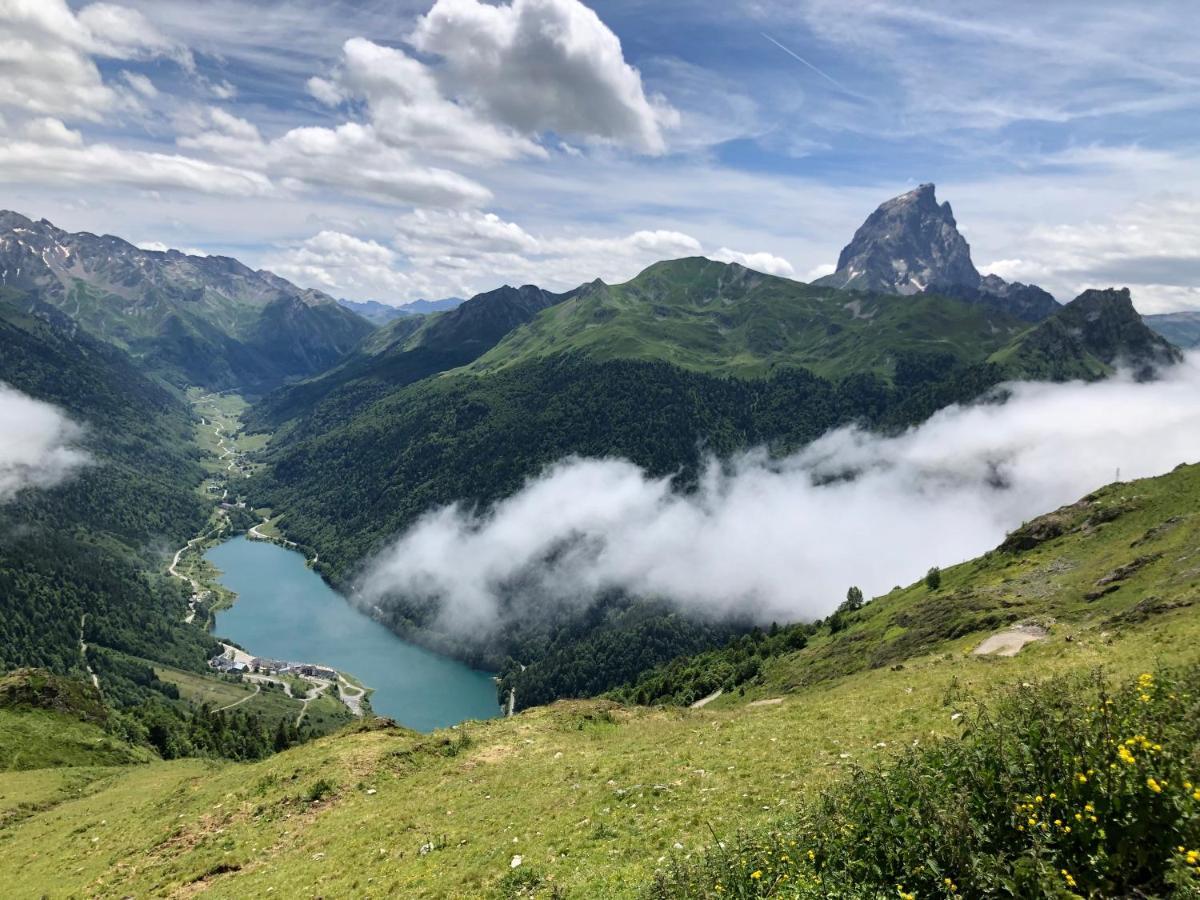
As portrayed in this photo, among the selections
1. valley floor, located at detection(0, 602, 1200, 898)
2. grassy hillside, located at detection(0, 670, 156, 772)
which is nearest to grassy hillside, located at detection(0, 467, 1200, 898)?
valley floor, located at detection(0, 602, 1200, 898)

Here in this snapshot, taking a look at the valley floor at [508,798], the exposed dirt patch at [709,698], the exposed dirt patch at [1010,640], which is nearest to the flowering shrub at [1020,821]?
the valley floor at [508,798]

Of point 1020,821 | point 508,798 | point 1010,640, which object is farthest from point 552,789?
point 1010,640

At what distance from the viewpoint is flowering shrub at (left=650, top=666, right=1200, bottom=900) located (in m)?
11.0

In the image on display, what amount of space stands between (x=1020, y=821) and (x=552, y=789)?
72.7 feet

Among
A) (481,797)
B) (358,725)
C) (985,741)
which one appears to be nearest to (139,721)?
(358,725)

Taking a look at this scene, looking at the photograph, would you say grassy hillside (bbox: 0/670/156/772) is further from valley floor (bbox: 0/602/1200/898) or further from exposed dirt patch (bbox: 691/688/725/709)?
exposed dirt patch (bbox: 691/688/725/709)

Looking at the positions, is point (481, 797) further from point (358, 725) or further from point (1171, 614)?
point (1171, 614)

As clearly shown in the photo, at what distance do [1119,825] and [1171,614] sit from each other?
35935mm

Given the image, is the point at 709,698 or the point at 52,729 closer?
the point at 52,729

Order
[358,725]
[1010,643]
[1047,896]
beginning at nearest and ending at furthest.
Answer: [1047,896]
[1010,643]
[358,725]

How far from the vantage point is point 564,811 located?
26281 millimetres

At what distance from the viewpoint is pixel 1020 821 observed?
12445mm

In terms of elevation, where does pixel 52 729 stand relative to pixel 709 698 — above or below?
above

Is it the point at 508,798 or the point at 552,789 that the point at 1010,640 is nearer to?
the point at 552,789
